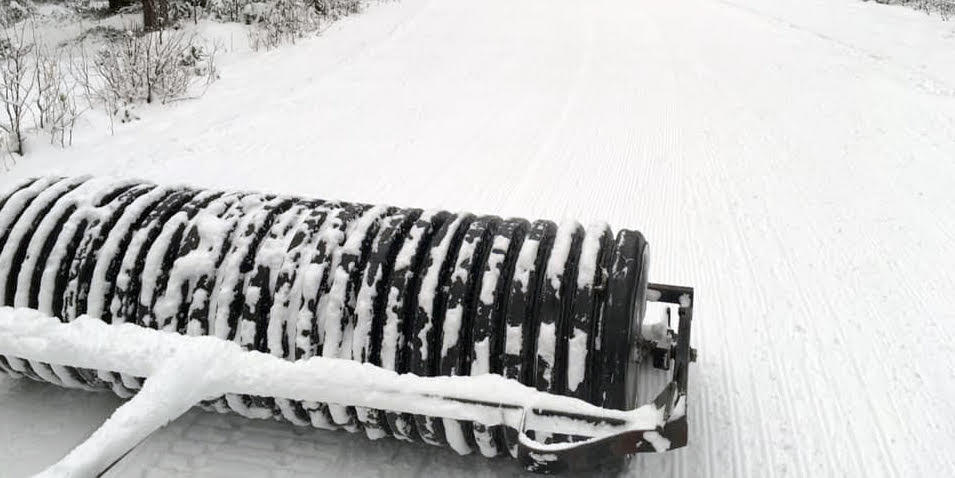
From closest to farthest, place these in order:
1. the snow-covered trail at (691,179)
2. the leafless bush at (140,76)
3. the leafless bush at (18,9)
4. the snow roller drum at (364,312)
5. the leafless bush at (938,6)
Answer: the snow roller drum at (364,312)
the snow-covered trail at (691,179)
the leafless bush at (140,76)
the leafless bush at (938,6)
the leafless bush at (18,9)

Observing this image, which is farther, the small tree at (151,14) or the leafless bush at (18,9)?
the leafless bush at (18,9)

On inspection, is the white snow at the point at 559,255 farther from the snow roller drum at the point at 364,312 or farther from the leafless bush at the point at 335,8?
the leafless bush at the point at 335,8

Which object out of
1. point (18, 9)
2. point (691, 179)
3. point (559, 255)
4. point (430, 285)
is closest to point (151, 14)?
point (18, 9)

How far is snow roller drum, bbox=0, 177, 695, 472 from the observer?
2328 mm

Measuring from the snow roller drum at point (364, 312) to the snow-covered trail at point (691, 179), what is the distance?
1.37ft

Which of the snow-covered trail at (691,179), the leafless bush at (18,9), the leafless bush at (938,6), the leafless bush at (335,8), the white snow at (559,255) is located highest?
the leafless bush at (938,6)

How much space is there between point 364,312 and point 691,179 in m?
4.66

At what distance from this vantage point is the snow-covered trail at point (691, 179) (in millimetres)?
3168

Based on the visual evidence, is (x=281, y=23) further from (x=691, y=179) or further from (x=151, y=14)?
(x=691, y=179)

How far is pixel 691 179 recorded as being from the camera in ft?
21.3

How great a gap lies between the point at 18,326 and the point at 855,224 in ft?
19.2

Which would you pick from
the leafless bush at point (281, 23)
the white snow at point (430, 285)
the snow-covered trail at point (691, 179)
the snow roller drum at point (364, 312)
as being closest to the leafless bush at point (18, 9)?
the leafless bush at point (281, 23)

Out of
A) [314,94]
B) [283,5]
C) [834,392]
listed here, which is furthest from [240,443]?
[283,5]

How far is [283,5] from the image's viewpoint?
13398 millimetres
